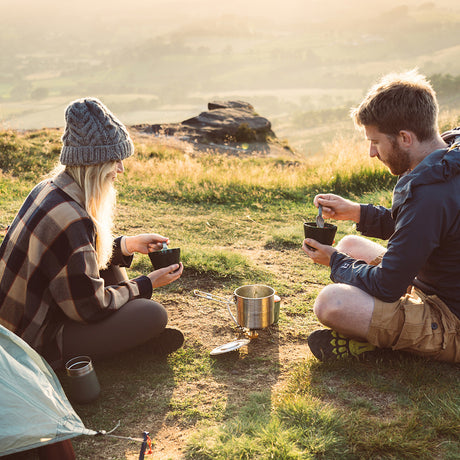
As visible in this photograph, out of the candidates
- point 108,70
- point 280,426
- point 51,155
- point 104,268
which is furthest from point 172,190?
point 108,70

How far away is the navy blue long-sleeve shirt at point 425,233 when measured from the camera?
8.65 ft

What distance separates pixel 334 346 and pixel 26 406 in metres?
2.01

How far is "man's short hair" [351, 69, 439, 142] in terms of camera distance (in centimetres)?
279

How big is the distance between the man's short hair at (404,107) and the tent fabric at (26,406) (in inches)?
95.8

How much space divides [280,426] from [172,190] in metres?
6.52

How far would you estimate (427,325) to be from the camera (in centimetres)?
298

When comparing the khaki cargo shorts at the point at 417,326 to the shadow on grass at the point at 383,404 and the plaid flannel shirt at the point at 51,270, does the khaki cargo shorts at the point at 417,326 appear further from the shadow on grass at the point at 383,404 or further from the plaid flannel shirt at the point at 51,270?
the plaid flannel shirt at the point at 51,270

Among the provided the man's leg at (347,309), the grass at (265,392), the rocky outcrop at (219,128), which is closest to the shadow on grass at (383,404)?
the grass at (265,392)

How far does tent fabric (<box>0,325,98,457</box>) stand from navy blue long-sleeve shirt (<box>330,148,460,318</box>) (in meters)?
1.87

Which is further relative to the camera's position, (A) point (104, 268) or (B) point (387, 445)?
(A) point (104, 268)

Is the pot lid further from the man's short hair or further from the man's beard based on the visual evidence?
the man's short hair

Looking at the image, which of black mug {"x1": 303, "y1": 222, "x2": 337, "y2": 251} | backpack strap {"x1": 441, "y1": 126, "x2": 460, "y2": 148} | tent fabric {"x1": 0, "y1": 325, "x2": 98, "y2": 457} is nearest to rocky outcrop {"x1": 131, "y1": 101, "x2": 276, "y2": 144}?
black mug {"x1": 303, "y1": 222, "x2": 337, "y2": 251}

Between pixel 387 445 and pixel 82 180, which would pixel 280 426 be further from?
Result: pixel 82 180

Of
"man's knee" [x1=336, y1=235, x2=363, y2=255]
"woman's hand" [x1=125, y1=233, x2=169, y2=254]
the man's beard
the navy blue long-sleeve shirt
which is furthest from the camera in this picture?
"man's knee" [x1=336, y1=235, x2=363, y2=255]
